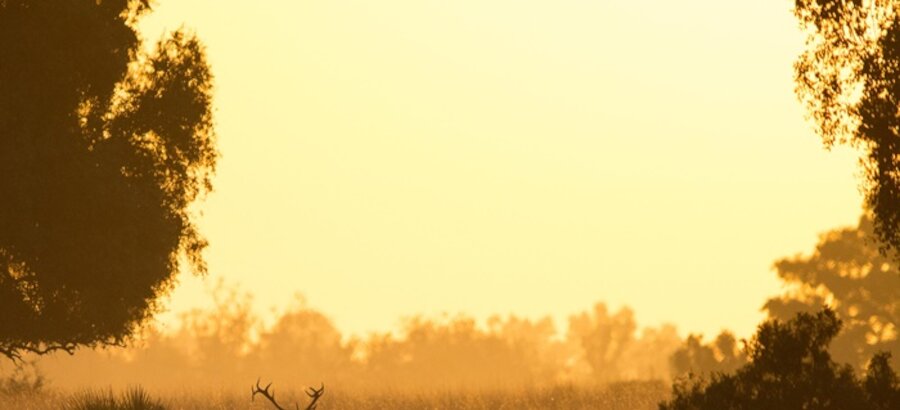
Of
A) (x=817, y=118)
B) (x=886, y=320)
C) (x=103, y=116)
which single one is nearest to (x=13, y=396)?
(x=103, y=116)

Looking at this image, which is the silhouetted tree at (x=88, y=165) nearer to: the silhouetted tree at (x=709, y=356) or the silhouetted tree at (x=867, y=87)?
the silhouetted tree at (x=867, y=87)

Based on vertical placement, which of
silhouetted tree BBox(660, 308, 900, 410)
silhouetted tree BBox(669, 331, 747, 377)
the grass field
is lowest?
silhouetted tree BBox(660, 308, 900, 410)

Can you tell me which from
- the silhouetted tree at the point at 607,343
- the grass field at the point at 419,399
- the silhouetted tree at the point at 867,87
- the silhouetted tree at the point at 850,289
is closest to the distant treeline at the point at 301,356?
the silhouetted tree at the point at 607,343

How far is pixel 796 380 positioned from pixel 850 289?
48.4 meters

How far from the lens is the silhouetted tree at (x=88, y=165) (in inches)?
1142

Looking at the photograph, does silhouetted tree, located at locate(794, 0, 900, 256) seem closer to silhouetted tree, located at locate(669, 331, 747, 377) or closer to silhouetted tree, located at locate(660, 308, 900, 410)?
silhouetted tree, located at locate(660, 308, 900, 410)

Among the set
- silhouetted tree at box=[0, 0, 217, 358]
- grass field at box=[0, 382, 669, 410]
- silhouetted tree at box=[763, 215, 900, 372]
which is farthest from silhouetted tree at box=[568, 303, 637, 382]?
silhouetted tree at box=[0, 0, 217, 358]

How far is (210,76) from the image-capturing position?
3253 centimetres

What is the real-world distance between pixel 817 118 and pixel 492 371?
101 metres

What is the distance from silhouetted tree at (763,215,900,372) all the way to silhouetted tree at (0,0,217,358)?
39782mm

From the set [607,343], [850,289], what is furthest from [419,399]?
[607,343]

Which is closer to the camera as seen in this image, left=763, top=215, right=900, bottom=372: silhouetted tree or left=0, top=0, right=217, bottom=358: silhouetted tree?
left=0, top=0, right=217, bottom=358: silhouetted tree

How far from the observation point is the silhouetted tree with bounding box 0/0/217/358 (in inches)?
1142

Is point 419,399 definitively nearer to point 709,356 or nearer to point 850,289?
point 709,356
